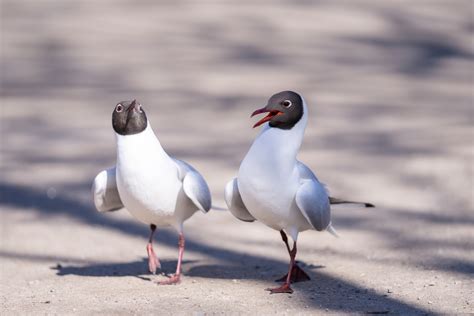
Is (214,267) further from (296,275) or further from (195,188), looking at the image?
(195,188)

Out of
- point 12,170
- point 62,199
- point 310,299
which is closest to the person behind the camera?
point 310,299

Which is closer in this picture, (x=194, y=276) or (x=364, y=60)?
(x=194, y=276)

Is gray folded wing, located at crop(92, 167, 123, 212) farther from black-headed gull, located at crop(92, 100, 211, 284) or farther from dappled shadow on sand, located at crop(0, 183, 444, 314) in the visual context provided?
dappled shadow on sand, located at crop(0, 183, 444, 314)

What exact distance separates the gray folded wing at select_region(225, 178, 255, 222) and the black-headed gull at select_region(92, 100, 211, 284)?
125 millimetres

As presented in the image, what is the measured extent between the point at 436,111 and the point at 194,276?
5.20m

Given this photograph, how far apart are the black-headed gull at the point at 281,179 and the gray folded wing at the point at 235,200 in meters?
0.15

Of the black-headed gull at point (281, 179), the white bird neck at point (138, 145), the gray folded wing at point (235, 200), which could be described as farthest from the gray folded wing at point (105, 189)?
the black-headed gull at point (281, 179)

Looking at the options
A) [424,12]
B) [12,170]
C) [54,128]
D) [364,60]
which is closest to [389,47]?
[364,60]

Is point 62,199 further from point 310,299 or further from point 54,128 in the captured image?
point 310,299

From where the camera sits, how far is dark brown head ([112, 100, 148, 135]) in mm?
4898

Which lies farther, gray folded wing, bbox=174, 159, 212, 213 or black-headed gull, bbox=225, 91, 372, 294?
gray folded wing, bbox=174, 159, 212, 213

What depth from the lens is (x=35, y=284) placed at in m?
5.29

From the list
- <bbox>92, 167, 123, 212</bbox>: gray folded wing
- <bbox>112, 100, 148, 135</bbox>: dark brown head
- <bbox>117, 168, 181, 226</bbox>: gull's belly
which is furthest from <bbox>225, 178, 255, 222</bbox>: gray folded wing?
<bbox>92, 167, 123, 212</bbox>: gray folded wing

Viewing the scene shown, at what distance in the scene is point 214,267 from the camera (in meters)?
5.72
